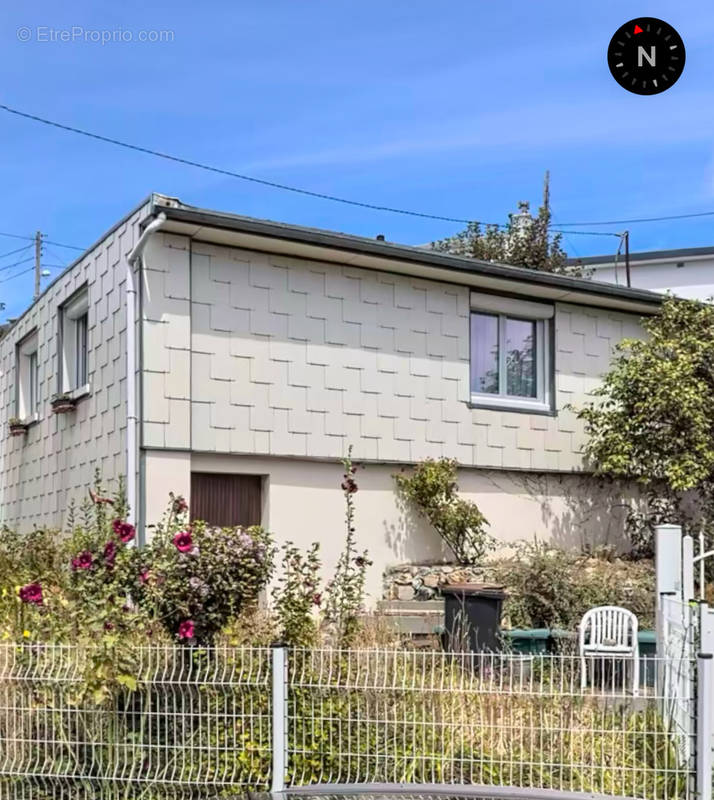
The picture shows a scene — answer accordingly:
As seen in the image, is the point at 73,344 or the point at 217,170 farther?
the point at 217,170

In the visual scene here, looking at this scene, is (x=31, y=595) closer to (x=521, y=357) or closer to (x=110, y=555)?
(x=110, y=555)

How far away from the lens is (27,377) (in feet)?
53.7

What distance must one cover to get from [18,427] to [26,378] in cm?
95

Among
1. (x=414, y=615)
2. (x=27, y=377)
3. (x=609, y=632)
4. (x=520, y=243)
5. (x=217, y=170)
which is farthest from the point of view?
(x=520, y=243)

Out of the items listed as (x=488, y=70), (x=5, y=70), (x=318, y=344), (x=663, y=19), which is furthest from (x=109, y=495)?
(x=663, y=19)

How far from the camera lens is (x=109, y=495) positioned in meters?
11.3

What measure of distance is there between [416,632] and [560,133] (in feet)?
19.1

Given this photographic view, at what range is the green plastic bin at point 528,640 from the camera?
991 cm

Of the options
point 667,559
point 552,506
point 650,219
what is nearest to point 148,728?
point 667,559

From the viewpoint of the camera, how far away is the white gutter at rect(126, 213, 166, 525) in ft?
35.0

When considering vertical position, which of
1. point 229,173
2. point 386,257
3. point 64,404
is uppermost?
point 229,173

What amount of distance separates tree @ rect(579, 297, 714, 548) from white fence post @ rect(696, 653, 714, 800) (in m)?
7.54

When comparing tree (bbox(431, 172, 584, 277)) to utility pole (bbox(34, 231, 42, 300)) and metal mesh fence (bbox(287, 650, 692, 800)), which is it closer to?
utility pole (bbox(34, 231, 42, 300))

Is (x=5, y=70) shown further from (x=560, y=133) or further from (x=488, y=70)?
(x=560, y=133)
